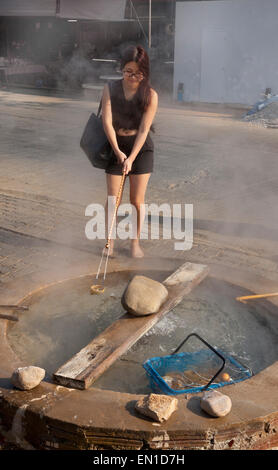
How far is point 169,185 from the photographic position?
740 centimetres

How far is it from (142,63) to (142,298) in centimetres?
195

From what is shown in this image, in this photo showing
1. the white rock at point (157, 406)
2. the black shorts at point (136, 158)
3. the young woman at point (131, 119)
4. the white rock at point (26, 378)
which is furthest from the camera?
the black shorts at point (136, 158)

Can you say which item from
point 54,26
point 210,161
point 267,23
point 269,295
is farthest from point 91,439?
point 54,26

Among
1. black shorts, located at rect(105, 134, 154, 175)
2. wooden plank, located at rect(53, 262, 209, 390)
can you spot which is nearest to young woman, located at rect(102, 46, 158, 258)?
black shorts, located at rect(105, 134, 154, 175)

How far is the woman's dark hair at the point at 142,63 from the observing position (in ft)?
13.0

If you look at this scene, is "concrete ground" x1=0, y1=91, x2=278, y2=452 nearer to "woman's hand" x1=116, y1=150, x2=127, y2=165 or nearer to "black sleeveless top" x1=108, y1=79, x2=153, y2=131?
"woman's hand" x1=116, y1=150, x2=127, y2=165

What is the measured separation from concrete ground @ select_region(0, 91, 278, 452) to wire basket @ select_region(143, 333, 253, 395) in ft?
3.05

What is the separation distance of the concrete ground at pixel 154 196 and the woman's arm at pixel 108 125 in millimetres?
892

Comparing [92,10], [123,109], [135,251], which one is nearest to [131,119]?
[123,109]

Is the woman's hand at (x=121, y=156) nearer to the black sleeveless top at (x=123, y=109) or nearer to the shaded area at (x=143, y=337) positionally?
the black sleeveless top at (x=123, y=109)

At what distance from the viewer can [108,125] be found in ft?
14.0

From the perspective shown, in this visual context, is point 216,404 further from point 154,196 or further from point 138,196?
point 154,196

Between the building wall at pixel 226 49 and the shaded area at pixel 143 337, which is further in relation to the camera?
the building wall at pixel 226 49

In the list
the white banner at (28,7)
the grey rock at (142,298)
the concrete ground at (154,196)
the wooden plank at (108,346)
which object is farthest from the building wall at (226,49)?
the grey rock at (142,298)
